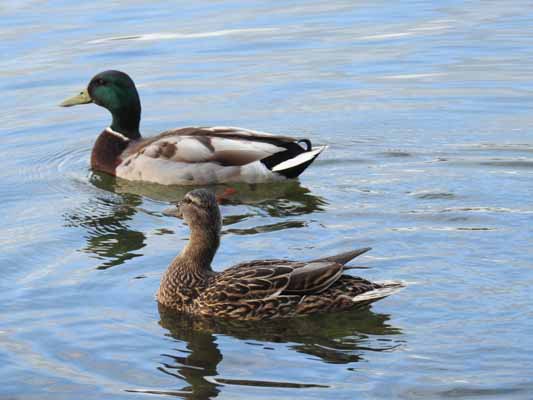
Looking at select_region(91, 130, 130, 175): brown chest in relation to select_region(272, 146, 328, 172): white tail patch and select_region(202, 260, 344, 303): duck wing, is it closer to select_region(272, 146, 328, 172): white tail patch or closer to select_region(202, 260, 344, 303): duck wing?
select_region(272, 146, 328, 172): white tail patch

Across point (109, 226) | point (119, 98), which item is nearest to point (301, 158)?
point (109, 226)

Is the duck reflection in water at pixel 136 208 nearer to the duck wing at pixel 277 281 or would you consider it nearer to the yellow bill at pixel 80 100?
the yellow bill at pixel 80 100

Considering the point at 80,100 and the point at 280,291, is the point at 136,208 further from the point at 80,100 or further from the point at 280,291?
the point at 280,291

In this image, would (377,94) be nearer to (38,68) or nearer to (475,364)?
(38,68)

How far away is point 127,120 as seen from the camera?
14.1 m

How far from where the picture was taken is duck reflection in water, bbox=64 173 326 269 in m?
10.9

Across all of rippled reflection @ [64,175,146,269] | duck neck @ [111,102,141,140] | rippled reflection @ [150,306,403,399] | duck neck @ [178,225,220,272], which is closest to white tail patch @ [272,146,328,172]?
rippled reflection @ [64,175,146,269]

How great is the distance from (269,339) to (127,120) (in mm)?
6063

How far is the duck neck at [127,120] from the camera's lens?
1412 cm

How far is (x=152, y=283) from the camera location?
976cm

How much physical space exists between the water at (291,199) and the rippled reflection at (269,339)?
2cm

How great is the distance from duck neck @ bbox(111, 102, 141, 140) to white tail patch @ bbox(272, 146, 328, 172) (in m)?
2.07

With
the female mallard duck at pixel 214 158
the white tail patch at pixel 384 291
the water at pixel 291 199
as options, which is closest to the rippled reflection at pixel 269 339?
the water at pixel 291 199

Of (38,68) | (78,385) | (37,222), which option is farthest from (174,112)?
(78,385)
